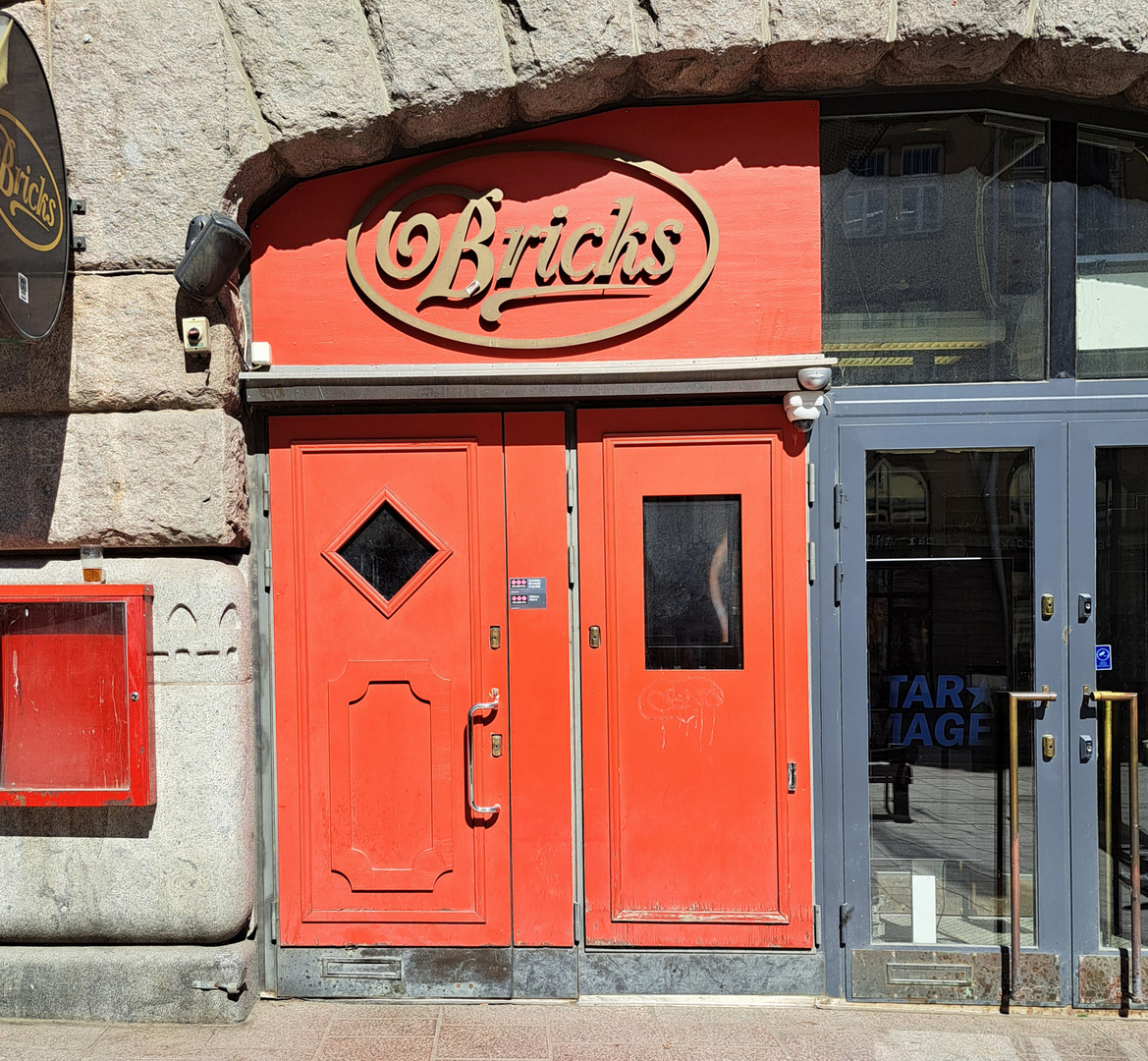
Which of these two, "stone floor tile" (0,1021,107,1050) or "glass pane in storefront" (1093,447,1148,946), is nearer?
"stone floor tile" (0,1021,107,1050)

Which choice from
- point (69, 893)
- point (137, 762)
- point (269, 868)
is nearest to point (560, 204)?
point (137, 762)

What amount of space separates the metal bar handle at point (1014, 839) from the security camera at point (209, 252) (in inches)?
152

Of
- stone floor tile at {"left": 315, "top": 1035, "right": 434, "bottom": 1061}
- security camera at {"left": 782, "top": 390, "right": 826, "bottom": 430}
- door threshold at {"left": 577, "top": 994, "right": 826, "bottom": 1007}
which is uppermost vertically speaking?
security camera at {"left": 782, "top": 390, "right": 826, "bottom": 430}

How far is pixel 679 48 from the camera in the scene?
3.77 m

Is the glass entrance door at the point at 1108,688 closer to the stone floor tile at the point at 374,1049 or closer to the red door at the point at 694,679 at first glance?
the red door at the point at 694,679

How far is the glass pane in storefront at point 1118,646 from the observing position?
159 inches

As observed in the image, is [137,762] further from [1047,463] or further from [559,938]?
[1047,463]

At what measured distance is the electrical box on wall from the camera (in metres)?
3.82

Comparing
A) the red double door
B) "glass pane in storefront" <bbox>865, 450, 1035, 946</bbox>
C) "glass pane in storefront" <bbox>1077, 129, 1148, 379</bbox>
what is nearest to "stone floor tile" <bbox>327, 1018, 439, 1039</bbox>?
the red double door

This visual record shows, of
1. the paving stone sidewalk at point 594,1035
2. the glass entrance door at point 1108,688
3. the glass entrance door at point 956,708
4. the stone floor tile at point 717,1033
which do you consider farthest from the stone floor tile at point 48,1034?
the glass entrance door at point 1108,688

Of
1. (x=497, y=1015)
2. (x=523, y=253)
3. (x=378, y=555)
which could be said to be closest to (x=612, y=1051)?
(x=497, y=1015)

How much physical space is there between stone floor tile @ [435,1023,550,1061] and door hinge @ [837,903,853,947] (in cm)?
138

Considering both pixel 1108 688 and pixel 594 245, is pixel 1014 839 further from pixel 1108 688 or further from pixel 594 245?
pixel 594 245

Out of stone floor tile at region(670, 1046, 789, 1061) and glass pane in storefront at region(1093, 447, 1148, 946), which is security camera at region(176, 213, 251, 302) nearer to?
stone floor tile at region(670, 1046, 789, 1061)
